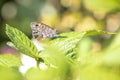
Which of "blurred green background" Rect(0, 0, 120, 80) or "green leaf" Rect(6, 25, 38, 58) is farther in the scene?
"blurred green background" Rect(0, 0, 120, 80)

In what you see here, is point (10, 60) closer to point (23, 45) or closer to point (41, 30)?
point (23, 45)

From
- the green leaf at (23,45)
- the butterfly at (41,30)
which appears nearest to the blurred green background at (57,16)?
the butterfly at (41,30)

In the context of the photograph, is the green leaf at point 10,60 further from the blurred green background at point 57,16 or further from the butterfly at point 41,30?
the blurred green background at point 57,16

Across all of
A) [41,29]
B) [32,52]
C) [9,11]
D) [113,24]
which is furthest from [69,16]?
[32,52]

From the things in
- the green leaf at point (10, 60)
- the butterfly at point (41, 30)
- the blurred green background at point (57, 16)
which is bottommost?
the green leaf at point (10, 60)

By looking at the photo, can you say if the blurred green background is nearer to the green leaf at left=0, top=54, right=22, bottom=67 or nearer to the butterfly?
the butterfly

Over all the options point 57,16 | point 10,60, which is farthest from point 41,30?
point 57,16

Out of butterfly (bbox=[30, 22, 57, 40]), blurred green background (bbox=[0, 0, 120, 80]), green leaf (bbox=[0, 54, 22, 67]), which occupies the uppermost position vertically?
blurred green background (bbox=[0, 0, 120, 80])

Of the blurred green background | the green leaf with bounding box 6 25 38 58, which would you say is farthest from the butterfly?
the blurred green background

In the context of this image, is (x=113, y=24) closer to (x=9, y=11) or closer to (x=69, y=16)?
(x=69, y=16)

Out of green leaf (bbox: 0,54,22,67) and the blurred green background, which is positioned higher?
the blurred green background

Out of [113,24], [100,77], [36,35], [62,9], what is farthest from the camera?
[62,9]
